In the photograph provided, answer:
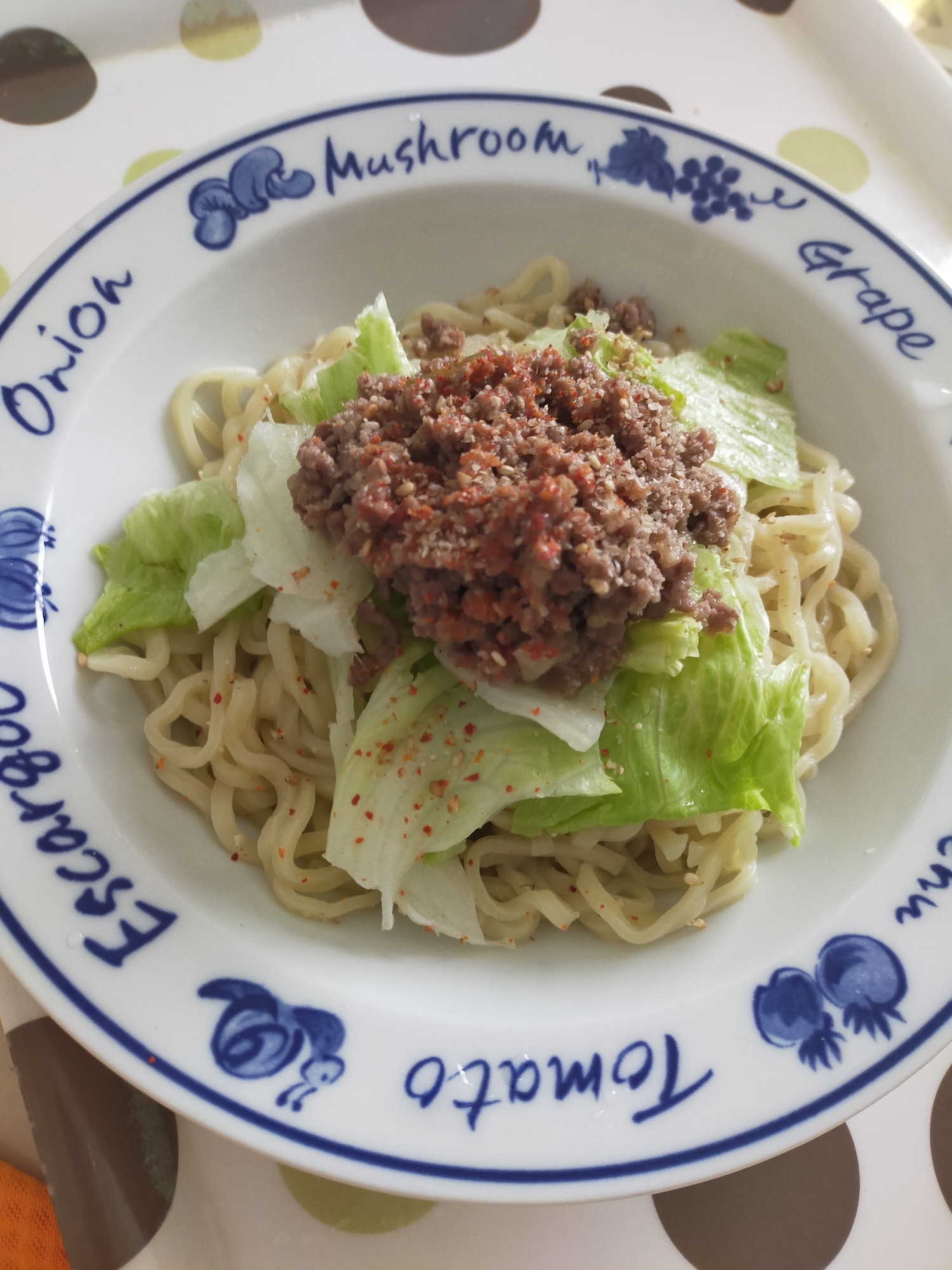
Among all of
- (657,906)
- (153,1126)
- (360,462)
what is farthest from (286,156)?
(153,1126)

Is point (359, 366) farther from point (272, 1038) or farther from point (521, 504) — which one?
point (272, 1038)

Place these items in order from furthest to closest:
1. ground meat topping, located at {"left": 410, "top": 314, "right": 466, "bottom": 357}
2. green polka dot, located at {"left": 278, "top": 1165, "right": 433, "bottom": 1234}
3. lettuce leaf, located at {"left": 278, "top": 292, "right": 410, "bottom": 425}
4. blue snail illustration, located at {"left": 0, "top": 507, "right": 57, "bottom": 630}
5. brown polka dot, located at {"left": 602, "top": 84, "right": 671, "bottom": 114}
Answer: brown polka dot, located at {"left": 602, "top": 84, "right": 671, "bottom": 114} → ground meat topping, located at {"left": 410, "top": 314, "right": 466, "bottom": 357} → lettuce leaf, located at {"left": 278, "top": 292, "right": 410, "bottom": 425} → blue snail illustration, located at {"left": 0, "top": 507, "right": 57, "bottom": 630} → green polka dot, located at {"left": 278, "top": 1165, "right": 433, "bottom": 1234}

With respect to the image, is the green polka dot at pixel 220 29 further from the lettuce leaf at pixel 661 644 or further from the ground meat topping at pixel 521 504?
the lettuce leaf at pixel 661 644

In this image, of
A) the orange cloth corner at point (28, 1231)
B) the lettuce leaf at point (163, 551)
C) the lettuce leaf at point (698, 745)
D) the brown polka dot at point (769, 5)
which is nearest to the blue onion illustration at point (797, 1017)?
the lettuce leaf at point (698, 745)

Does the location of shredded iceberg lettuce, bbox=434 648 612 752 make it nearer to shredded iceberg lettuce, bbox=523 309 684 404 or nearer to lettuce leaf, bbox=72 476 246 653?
lettuce leaf, bbox=72 476 246 653

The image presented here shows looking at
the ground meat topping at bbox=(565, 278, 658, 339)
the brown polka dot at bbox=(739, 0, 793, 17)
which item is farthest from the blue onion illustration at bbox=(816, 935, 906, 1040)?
the brown polka dot at bbox=(739, 0, 793, 17)

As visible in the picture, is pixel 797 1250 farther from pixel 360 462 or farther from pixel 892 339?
pixel 892 339

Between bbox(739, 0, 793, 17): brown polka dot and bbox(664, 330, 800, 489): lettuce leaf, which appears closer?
bbox(664, 330, 800, 489): lettuce leaf
